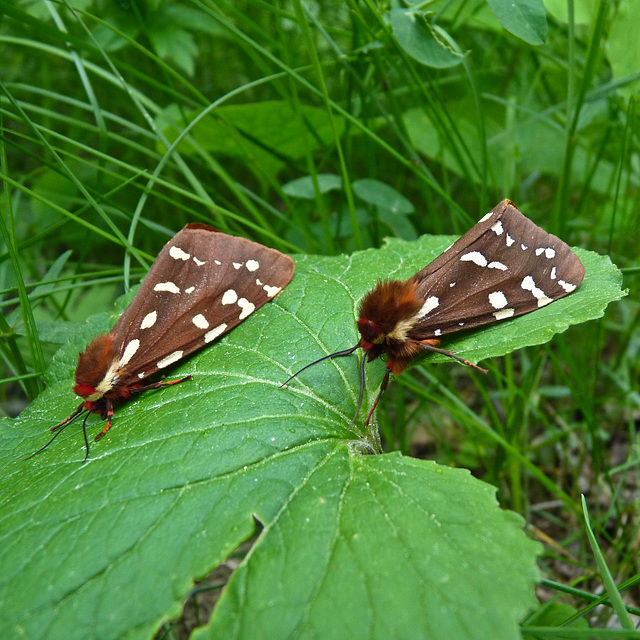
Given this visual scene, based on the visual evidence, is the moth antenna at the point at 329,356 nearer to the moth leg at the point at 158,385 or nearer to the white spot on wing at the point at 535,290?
the moth leg at the point at 158,385

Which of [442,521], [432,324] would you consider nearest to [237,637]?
[442,521]

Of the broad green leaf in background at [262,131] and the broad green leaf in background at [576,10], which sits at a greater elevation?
the broad green leaf in background at [262,131]

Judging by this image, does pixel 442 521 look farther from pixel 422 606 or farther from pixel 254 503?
pixel 254 503

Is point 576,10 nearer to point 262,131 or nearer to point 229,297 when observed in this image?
point 262,131

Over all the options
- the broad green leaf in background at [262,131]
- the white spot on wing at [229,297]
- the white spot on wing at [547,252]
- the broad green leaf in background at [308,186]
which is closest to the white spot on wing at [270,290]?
the white spot on wing at [229,297]

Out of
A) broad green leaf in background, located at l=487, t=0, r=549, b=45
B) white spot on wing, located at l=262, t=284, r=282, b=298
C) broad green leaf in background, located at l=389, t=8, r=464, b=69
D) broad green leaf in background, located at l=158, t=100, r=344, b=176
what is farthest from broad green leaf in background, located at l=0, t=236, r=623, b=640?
broad green leaf in background, located at l=158, t=100, r=344, b=176

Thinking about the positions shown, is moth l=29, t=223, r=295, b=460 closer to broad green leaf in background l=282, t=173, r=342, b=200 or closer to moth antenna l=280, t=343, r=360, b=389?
moth antenna l=280, t=343, r=360, b=389
